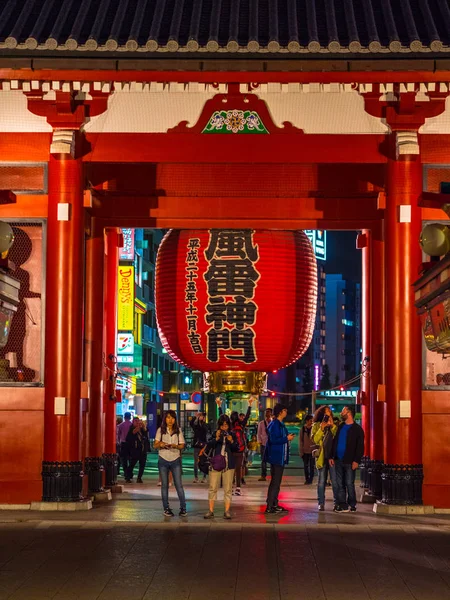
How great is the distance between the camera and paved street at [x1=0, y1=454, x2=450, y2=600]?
996 cm

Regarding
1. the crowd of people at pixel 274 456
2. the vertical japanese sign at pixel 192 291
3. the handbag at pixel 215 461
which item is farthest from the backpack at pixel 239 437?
the vertical japanese sign at pixel 192 291

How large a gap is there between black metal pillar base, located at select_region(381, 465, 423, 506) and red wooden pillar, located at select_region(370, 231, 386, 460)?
2.17m

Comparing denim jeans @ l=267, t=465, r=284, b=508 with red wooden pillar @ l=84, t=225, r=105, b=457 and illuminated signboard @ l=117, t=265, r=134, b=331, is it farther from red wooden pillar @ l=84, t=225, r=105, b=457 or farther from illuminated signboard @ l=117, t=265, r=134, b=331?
illuminated signboard @ l=117, t=265, r=134, b=331

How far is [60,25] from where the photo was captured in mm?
15953

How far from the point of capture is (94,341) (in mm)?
18969

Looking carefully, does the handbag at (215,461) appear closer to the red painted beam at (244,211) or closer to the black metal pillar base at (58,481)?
the black metal pillar base at (58,481)

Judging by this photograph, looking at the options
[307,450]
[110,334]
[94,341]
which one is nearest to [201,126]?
[94,341]

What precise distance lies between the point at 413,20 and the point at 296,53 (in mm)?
2341

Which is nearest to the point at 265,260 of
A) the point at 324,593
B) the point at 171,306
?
the point at 171,306

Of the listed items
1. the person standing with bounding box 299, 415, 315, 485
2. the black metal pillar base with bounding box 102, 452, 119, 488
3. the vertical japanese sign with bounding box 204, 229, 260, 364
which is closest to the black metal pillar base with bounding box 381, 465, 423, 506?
the vertical japanese sign with bounding box 204, 229, 260, 364

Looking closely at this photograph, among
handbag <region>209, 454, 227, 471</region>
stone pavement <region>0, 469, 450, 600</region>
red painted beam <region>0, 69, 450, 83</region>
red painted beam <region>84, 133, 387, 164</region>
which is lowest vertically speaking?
stone pavement <region>0, 469, 450, 600</region>

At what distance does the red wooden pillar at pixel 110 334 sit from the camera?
2066 cm

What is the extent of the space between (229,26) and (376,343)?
264 inches

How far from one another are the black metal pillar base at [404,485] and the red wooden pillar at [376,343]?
217 cm
